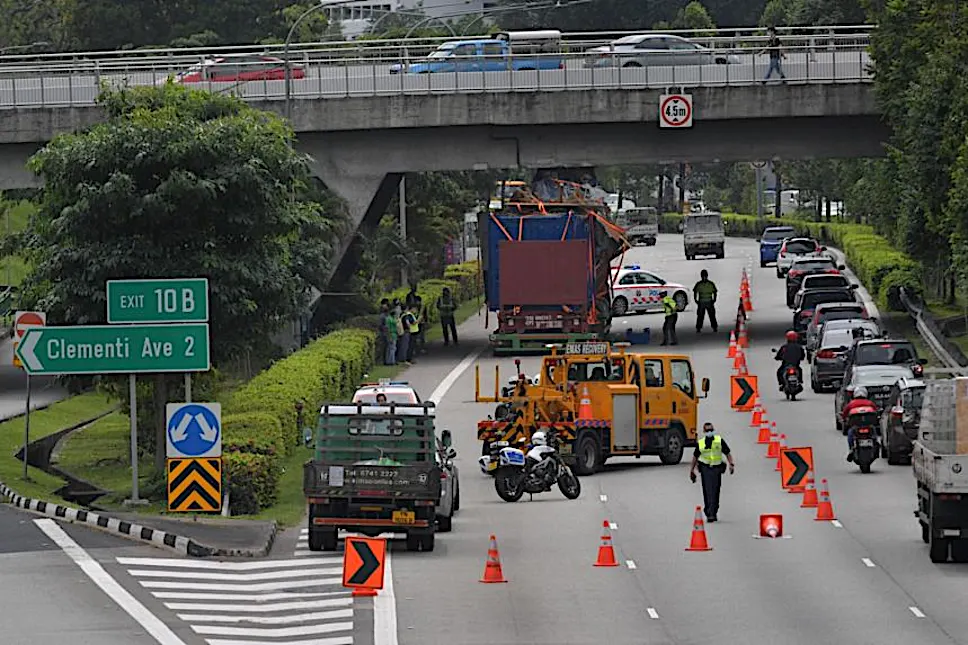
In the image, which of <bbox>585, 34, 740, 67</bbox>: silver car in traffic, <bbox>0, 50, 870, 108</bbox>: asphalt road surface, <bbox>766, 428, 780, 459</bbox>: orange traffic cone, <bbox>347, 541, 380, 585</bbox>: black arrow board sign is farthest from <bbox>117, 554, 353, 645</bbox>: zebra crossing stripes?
<bbox>585, 34, 740, 67</bbox>: silver car in traffic

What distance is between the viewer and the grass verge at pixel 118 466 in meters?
30.2

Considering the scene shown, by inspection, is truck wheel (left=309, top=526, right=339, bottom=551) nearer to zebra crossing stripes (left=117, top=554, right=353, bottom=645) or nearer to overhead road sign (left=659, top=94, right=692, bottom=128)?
zebra crossing stripes (left=117, top=554, right=353, bottom=645)

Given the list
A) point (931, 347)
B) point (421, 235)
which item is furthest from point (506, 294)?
point (421, 235)

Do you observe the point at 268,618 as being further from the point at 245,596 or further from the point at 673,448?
the point at 673,448

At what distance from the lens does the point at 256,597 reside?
21.9m

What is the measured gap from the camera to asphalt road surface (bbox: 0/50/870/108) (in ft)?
174

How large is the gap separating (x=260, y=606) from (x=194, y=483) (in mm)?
5097

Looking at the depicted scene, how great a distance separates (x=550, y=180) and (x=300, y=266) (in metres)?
12.1

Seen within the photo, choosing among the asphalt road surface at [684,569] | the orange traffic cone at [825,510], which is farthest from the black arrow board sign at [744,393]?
the orange traffic cone at [825,510]

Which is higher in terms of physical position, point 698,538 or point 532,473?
point 532,473

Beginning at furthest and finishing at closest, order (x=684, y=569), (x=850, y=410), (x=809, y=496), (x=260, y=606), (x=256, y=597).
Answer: (x=850, y=410), (x=809, y=496), (x=684, y=569), (x=256, y=597), (x=260, y=606)

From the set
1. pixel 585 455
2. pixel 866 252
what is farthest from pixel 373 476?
pixel 866 252

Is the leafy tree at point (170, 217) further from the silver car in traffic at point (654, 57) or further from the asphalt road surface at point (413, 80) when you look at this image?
the silver car in traffic at point (654, 57)

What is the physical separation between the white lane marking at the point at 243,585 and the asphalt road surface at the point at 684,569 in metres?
1.14
